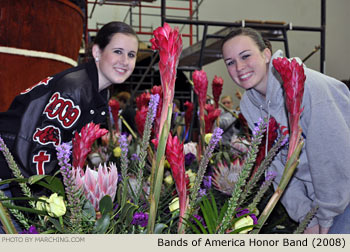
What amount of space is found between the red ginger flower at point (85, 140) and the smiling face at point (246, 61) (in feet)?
2.11

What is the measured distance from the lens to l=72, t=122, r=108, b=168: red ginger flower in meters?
0.46

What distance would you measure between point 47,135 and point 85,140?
1.08ft

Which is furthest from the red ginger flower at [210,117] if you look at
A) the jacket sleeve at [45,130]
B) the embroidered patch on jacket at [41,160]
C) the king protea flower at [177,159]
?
the king protea flower at [177,159]

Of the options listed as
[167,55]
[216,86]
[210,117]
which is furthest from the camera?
[216,86]

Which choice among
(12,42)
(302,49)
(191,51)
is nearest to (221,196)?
(12,42)

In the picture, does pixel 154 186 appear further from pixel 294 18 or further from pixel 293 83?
pixel 294 18

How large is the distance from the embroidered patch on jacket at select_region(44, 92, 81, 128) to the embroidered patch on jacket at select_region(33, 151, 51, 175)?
0.08m

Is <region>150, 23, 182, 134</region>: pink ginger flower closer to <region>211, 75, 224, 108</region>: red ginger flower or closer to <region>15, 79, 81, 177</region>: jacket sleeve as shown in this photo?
<region>15, 79, 81, 177</region>: jacket sleeve

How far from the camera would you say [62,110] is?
0.82 meters

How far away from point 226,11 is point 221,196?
576 centimetres

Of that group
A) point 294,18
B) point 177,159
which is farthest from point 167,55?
point 294,18

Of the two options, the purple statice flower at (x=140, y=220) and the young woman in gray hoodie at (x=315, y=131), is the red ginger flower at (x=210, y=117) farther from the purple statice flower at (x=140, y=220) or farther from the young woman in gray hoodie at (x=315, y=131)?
the purple statice flower at (x=140, y=220)

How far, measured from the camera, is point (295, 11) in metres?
5.68

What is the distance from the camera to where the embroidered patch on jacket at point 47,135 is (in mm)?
745
